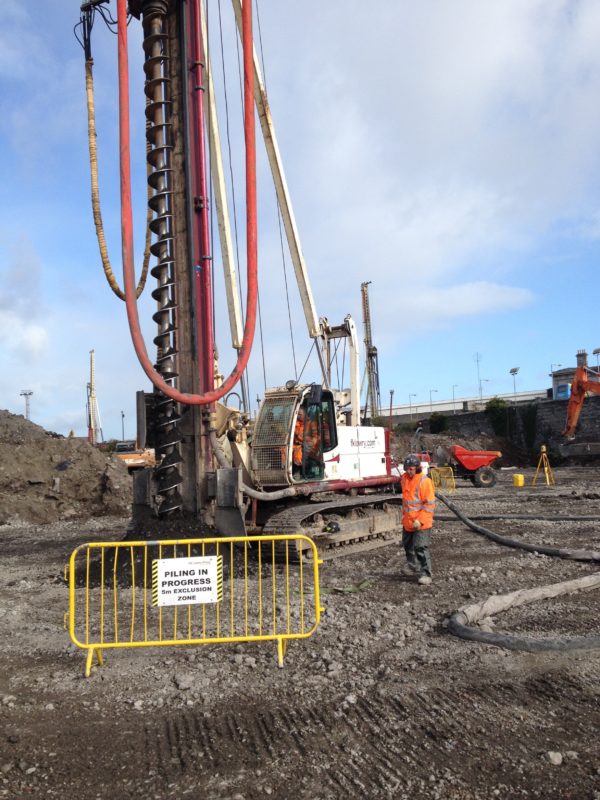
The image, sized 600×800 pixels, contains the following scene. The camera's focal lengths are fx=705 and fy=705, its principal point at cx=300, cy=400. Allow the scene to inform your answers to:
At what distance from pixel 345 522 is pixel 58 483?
11.1 meters

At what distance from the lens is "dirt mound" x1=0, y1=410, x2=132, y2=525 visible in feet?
61.6

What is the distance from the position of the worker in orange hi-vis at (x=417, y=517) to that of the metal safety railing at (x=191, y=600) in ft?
4.49

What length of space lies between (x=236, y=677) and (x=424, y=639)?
1.78 metres

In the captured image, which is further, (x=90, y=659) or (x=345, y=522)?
(x=345, y=522)

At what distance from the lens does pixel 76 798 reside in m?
3.57

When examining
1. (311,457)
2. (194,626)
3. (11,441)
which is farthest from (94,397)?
(194,626)

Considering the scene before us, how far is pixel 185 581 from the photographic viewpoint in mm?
5895

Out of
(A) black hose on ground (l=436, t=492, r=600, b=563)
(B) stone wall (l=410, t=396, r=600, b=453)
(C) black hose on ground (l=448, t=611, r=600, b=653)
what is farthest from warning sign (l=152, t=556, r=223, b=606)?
(B) stone wall (l=410, t=396, r=600, b=453)

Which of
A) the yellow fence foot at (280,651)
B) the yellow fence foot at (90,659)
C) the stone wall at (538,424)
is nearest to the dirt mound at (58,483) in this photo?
the yellow fence foot at (90,659)

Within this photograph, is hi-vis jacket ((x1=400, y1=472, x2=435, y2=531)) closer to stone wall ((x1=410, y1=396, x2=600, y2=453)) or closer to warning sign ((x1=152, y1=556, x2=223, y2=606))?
warning sign ((x1=152, y1=556, x2=223, y2=606))

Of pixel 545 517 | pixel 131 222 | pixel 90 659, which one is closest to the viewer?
pixel 90 659

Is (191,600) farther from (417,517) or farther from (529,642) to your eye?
(417,517)

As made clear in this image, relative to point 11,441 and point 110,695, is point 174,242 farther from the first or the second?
point 11,441

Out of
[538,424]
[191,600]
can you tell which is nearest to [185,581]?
[191,600]
